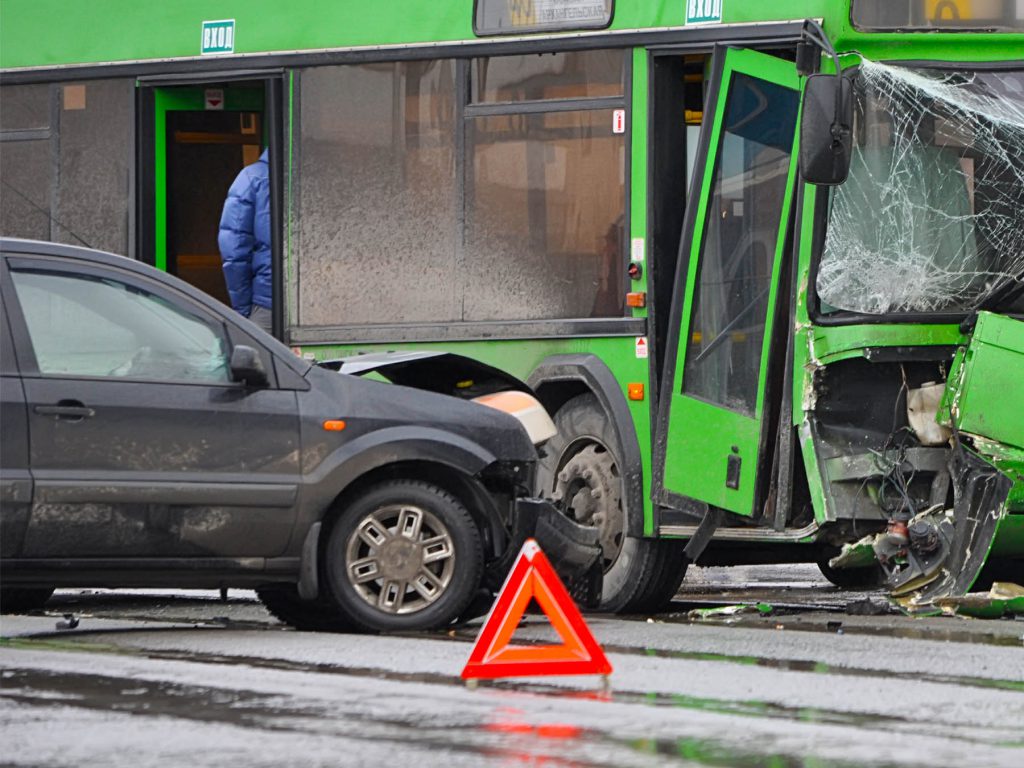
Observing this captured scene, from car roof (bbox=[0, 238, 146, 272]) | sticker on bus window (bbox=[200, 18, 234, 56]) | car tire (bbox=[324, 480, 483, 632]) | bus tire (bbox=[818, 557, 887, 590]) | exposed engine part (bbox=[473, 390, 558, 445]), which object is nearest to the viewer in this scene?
car roof (bbox=[0, 238, 146, 272])

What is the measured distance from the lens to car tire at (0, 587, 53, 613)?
11531 mm

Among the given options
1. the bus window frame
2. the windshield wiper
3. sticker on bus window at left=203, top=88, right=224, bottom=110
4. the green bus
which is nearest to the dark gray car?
the green bus

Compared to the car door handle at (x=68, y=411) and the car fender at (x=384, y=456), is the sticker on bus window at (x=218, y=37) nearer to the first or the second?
the car fender at (x=384, y=456)

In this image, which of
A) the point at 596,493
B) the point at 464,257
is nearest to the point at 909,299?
the point at 596,493

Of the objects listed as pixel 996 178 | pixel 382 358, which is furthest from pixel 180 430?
pixel 996 178

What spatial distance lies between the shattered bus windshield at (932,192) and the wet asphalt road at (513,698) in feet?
4.94

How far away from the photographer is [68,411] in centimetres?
960

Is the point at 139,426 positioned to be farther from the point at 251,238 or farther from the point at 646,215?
the point at 251,238

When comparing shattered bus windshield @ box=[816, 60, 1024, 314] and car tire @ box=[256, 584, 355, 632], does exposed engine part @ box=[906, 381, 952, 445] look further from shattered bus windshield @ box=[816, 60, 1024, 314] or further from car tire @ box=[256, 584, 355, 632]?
car tire @ box=[256, 584, 355, 632]

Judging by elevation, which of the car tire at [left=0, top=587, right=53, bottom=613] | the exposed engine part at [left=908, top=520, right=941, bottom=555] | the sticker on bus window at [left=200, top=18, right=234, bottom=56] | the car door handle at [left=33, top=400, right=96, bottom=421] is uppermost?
the sticker on bus window at [left=200, top=18, right=234, bottom=56]

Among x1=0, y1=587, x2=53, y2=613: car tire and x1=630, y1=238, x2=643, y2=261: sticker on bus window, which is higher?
x1=630, y1=238, x2=643, y2=261: sticker on bus window

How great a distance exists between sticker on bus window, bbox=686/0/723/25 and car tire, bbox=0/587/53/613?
4.09 metres

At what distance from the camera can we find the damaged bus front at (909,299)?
35.2 feet

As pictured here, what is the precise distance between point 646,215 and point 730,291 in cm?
60
